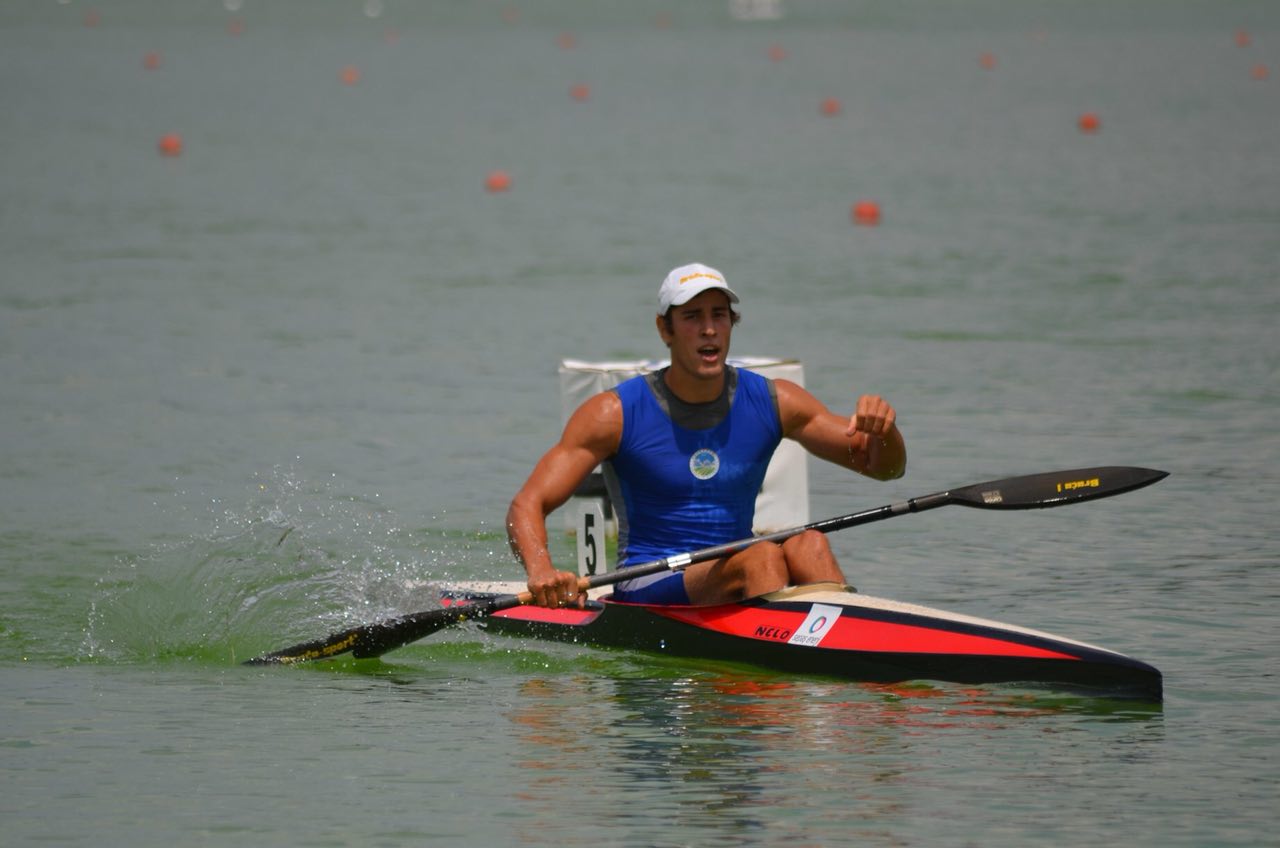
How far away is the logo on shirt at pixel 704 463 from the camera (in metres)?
8.21

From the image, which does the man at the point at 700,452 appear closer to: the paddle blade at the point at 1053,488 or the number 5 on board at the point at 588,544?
the paddle blade at the point at 1053,488

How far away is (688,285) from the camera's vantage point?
26.2 ft

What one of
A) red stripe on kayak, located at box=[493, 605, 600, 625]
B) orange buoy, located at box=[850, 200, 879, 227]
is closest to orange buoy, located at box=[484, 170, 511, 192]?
orange buoy, located at box=[850, 200, 879, 227]

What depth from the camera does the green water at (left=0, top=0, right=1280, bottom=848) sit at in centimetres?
676

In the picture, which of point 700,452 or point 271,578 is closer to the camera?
point 700,452

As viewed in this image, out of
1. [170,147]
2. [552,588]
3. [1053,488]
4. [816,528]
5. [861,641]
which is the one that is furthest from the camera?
[170,147]

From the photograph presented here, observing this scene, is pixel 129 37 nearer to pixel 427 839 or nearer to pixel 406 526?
pixel 406 526

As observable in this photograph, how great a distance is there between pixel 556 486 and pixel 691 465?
0.53 meters

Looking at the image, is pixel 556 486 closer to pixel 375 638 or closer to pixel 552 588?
pixel 552 588

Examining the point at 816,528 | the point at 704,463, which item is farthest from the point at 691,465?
the point at 816,528

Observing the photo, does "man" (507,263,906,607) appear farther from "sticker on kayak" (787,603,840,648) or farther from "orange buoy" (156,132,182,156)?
"orange buoy" (156,132,182,156)

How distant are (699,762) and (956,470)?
5.34 meters

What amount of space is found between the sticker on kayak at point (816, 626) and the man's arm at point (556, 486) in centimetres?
82

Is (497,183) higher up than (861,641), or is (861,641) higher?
(497,183)
